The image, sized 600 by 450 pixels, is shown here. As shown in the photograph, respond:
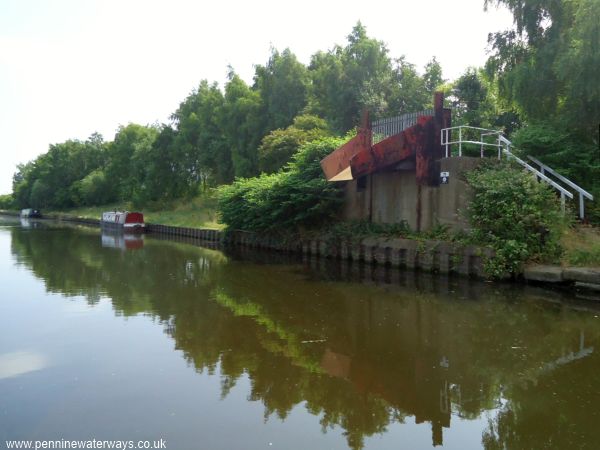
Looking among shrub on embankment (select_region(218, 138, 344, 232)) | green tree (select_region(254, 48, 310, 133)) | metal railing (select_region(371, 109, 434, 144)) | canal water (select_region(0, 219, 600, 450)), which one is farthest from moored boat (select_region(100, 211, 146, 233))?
canal water (select_region(0, 219, 600, 450))

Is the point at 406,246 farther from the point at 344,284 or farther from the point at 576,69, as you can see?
the point at 576,69

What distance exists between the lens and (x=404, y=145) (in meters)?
14.9

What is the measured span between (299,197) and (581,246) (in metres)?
9.79

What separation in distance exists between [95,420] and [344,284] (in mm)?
8450

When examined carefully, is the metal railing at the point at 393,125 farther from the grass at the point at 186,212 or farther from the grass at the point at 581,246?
the grass at the point at 186,212

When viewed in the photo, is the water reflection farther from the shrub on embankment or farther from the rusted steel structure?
the shrub on embankment

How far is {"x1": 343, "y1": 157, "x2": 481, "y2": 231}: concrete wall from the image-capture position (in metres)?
14.0

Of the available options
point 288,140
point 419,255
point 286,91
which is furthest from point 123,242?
point 419,255

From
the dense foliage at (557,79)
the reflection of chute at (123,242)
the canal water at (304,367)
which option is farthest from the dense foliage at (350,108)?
the reflection of chute at (123,242)

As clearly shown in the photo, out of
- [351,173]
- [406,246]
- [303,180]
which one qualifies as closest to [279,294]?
[406,246]

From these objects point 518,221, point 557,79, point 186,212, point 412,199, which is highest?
point 557,79

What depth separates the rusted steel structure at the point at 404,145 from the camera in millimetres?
→ 14727

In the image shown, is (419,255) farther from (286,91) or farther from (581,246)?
(286,91)

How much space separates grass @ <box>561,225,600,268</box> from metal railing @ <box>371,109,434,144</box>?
5.35 meters
